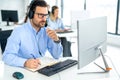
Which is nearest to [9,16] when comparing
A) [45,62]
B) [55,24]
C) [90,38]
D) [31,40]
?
[55,24]

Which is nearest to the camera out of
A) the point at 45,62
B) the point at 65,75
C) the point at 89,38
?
the point at 89,38

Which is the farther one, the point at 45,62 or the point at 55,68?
the point at 45,62

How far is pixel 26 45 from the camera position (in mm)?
1751

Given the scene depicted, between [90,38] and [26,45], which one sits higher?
[90,38]

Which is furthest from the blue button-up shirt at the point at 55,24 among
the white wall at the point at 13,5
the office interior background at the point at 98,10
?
the white wall at the point at 13,5

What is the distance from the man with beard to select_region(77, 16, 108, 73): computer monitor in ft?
1.41

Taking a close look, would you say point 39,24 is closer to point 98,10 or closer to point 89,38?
point 89,38

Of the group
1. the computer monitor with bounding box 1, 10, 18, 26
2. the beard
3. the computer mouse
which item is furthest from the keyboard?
the computer monitor with bounding box 1, 10, 18, 26

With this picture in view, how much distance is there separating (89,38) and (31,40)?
Answer: 65cm

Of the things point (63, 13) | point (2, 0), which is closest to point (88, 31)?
point (63, 13)

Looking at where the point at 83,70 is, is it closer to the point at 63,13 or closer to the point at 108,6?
the point at 108,6

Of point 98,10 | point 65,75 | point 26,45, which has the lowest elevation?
point 65,75

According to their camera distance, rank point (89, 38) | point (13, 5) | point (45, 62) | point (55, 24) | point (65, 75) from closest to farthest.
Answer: point (89, 38) < point (65, 75) < point (45, 62) < point (55, 24) < point (13, 5)

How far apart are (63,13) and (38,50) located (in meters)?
5.34
